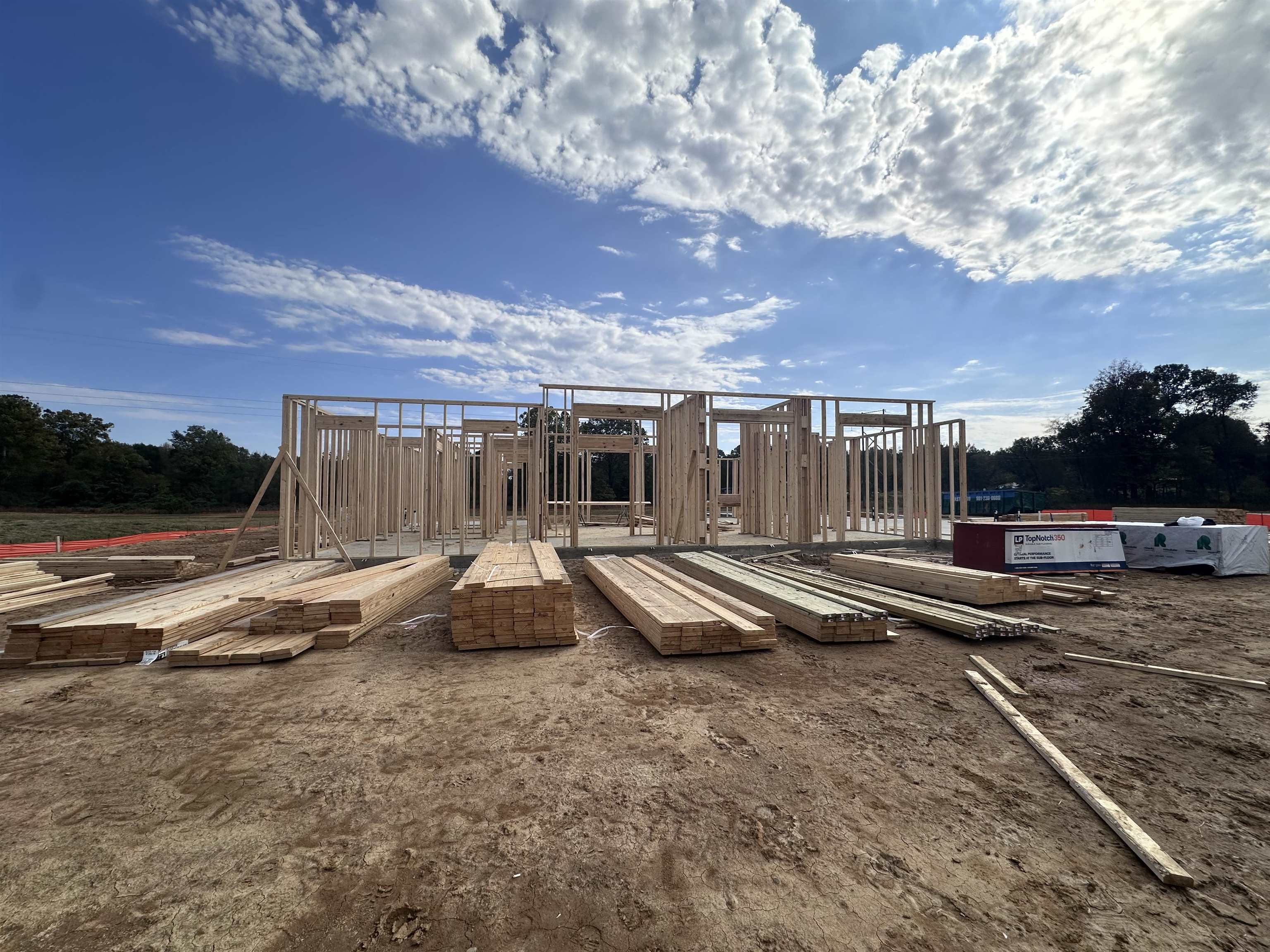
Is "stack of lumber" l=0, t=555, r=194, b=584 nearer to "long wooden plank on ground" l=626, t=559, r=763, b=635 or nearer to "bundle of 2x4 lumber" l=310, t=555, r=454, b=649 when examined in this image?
"bundle of 2x4 lumber" l=310, t=555, r=454, b=649

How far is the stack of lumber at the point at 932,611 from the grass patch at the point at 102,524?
23189mm

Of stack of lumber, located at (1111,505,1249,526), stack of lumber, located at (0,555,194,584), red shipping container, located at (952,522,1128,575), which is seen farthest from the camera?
stack of lumber, located at (1111,505,1249,526)

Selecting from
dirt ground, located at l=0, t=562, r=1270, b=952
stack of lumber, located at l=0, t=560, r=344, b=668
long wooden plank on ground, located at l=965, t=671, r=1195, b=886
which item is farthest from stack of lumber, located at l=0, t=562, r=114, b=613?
long wooden plank on ground, located at l=965, t=671, r=1195, b=886

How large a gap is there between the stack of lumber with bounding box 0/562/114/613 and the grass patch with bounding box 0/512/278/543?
40.5ft

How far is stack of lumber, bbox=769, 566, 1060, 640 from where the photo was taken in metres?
5.74

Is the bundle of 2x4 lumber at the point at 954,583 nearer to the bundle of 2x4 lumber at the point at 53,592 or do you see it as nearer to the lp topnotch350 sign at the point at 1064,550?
the lp topnotch350 sign at the point at 1064,550

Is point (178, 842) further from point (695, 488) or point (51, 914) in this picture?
point (695, 488)

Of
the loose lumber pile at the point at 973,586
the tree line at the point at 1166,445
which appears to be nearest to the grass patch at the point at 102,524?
the loose lumber pile at the point at 973,586

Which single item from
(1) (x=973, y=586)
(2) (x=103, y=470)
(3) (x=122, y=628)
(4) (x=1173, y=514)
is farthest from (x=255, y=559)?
(2) (x=103, y=470)

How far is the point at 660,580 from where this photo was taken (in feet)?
24.7

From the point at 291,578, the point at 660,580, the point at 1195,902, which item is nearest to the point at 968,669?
the point at 1195,902

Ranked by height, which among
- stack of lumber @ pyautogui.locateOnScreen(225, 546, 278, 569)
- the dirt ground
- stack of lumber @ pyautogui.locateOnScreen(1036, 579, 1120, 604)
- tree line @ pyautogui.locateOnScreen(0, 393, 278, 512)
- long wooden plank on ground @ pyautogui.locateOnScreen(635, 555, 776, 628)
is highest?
tree line @ pyautogui.locateOnScreen(0, 393, 278, 512)

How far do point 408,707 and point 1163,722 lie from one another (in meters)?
5.48

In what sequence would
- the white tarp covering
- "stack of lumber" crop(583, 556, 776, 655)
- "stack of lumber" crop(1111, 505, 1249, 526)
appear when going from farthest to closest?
"stack of lumber" crop(1111, 505, 1249, 526), the white tarp covering, "stack of lumber" crop(583, 556, 776, 655)
